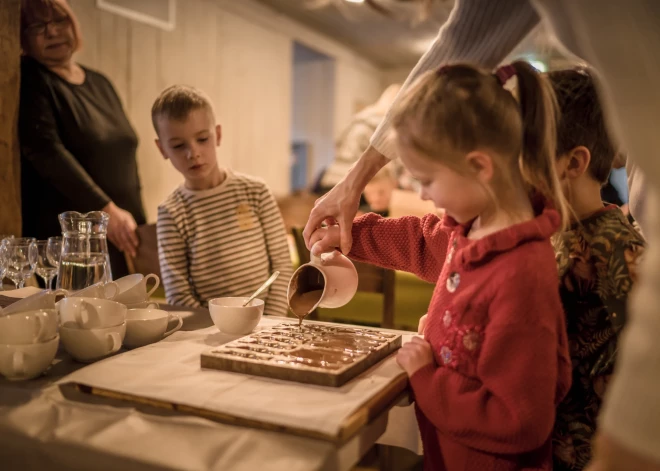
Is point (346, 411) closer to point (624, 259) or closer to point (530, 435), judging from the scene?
point (530, 435)

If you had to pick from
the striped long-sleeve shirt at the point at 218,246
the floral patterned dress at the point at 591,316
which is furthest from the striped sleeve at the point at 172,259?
the floral patterned dress at the point at 591,316

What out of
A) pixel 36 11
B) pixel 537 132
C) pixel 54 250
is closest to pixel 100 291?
pixel 54 250

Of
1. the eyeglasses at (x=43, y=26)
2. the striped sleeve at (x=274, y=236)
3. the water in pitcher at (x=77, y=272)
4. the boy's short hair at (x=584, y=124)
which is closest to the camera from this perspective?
the boy's short hair at (x=584, y=124)

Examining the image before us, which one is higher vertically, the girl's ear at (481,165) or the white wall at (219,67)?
the white wall at (219,67)

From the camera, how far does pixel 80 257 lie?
1.31 meters

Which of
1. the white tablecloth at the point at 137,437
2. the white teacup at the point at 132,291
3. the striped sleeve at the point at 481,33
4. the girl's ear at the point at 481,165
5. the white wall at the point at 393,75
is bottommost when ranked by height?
the white tablecloth at the point at 137,437

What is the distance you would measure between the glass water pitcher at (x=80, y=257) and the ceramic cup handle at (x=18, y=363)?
18.0 inches

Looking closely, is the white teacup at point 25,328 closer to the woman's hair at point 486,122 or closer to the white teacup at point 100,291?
the white teacup at point 100,291

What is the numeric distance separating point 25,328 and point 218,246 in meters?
0.92

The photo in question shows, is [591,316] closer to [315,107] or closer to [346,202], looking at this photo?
[346,202]

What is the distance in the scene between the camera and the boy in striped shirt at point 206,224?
67.0 inches

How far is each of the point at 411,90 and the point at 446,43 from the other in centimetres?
31

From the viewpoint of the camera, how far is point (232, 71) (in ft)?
14.7

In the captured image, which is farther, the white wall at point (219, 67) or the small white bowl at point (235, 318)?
the white wall at point (219, 67)
